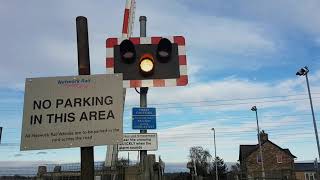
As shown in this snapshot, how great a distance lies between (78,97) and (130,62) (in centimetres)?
188

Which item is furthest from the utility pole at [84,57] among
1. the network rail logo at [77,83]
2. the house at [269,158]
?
the house at [269,158]

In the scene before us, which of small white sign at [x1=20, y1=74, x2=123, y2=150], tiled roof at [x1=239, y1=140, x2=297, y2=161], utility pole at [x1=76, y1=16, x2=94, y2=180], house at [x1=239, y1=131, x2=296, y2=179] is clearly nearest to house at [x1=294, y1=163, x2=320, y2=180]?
house at [x1=239, y1=131, x2=296, y2=179]

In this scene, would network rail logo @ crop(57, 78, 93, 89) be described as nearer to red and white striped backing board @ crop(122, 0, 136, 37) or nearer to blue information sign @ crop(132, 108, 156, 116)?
blue information sign @ crop(132, 108, 156, 116)

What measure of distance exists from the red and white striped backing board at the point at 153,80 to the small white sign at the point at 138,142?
0.70 metres

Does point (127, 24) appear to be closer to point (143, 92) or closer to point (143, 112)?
point (143, 92)

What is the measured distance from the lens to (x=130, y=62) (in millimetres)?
6578

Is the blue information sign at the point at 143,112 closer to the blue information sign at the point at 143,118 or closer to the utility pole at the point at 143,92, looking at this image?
the blue information sign at the point at 143,118

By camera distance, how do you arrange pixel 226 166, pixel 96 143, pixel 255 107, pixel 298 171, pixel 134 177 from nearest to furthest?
pixel 96 143 < pixel 134 177 < pixel 255 107 < pixel 298 171 < pixel 226 166

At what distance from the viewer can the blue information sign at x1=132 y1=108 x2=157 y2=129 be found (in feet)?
21.6

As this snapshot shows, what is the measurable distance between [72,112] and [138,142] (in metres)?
1.90

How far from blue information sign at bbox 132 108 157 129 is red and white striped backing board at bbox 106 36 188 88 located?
1.23 feet

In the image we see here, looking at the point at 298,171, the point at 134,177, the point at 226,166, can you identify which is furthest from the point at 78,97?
the point at 226,166

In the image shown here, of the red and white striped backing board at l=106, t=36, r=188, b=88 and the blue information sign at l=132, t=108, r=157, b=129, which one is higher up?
the red and white striped backing board at l=106, t=36, r=188, b=88

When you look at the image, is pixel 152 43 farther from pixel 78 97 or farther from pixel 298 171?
pixel 298 171
